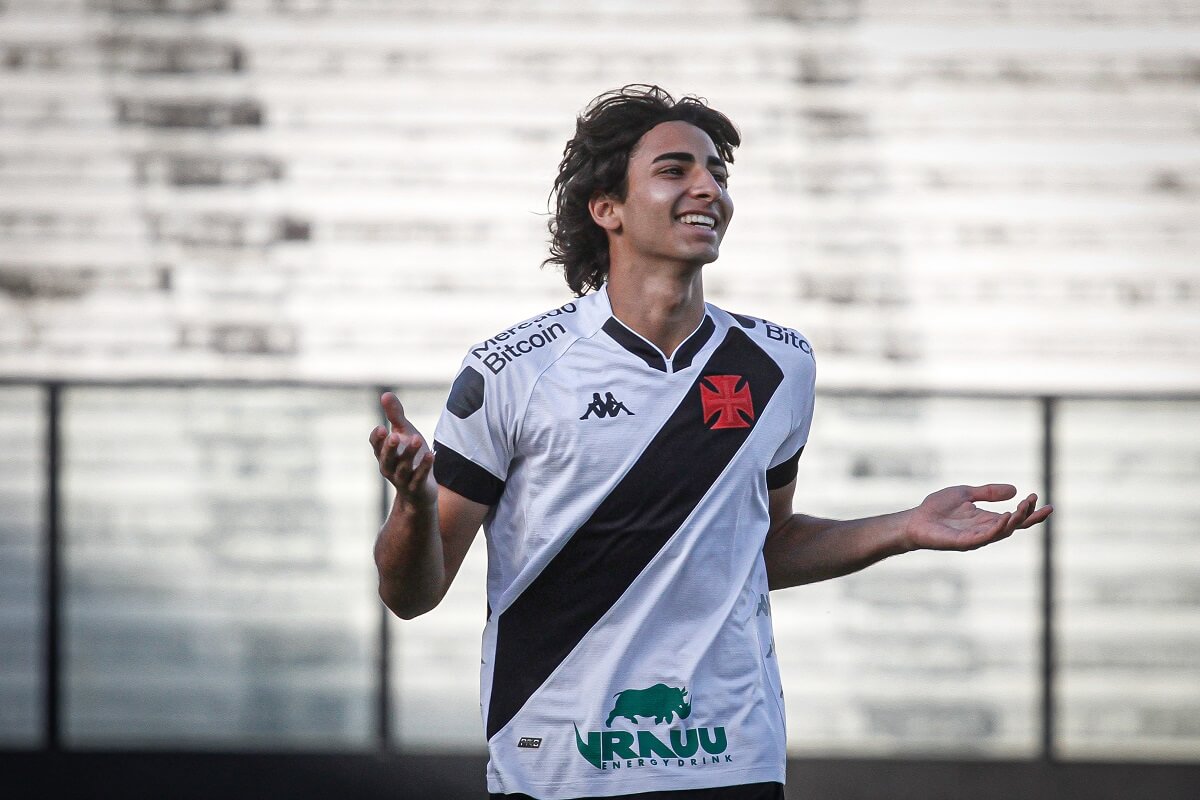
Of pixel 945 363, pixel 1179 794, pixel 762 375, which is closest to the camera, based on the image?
pixel 762 375

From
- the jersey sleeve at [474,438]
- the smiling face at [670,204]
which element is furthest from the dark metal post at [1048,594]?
the jersey sleeve at [474,438]

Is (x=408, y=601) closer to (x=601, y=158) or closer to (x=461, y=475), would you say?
(x=461, y=475)

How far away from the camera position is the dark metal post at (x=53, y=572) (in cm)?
584

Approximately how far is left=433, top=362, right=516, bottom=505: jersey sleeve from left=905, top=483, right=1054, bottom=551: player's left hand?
89 centimetres

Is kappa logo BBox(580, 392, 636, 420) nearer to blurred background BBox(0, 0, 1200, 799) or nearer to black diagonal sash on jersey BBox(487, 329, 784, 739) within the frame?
black diagonal sash on jersey BBox(487, 329, 784, 739)

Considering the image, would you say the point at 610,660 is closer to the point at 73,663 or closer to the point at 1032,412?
the point at 1032,412

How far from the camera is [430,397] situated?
5688 mm

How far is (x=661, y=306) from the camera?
2.96m

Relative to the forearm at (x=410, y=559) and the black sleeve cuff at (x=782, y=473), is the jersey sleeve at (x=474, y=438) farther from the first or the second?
the black sleeve cuff at (x=782, y=473)

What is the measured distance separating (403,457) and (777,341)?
111 centimetres

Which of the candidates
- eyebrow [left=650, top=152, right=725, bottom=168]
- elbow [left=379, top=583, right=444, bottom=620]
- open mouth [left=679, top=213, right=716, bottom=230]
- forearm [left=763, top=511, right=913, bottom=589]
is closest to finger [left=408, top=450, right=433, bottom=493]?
elbow [left=379, top=583, right=444, bottom=620]

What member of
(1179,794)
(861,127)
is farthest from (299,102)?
(1179,794)

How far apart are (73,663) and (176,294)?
1687 millimetres

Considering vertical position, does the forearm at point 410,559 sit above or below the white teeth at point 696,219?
below
